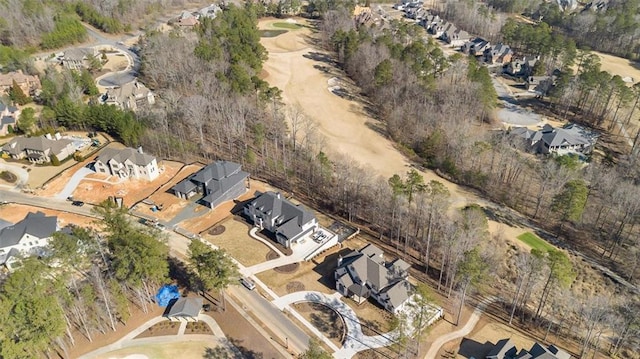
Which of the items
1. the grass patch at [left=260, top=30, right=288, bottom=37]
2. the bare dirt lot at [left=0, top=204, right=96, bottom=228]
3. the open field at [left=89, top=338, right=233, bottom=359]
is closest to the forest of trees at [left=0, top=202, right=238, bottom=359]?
the open field at [left=89, top=338, right=233, bottom=359]

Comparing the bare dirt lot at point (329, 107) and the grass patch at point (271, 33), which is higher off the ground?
the grass patch at point (271, 33)

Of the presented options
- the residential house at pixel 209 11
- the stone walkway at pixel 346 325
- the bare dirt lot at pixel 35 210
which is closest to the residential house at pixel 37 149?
the bare dirt lot at pixel 35 210

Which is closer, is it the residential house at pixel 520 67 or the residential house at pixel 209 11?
the residential house at pixel 520 67

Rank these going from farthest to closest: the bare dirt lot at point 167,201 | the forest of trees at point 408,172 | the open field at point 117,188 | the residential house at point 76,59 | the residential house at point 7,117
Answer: the residential house at point 76,59
the residential house at point 7,117
the open field at point 117,188
the bare dirt lot at point 167,201
the forest of trees at point 408,172

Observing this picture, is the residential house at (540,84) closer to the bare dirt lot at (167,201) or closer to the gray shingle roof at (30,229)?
the bare dirt lot at (167,201)

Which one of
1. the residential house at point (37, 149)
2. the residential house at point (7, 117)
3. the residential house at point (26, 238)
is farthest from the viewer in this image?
the residential house at point (7, 117)

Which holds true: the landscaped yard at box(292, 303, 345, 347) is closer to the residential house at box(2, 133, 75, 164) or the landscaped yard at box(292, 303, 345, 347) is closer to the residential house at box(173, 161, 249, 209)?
the residential house at box(173, 161, 249, 209)

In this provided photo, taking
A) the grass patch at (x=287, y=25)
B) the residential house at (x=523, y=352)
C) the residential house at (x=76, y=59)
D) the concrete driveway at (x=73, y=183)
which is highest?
the grass patch at (x=287, y=25)

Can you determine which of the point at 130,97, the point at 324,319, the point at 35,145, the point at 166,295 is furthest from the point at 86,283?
the point at 130,97
